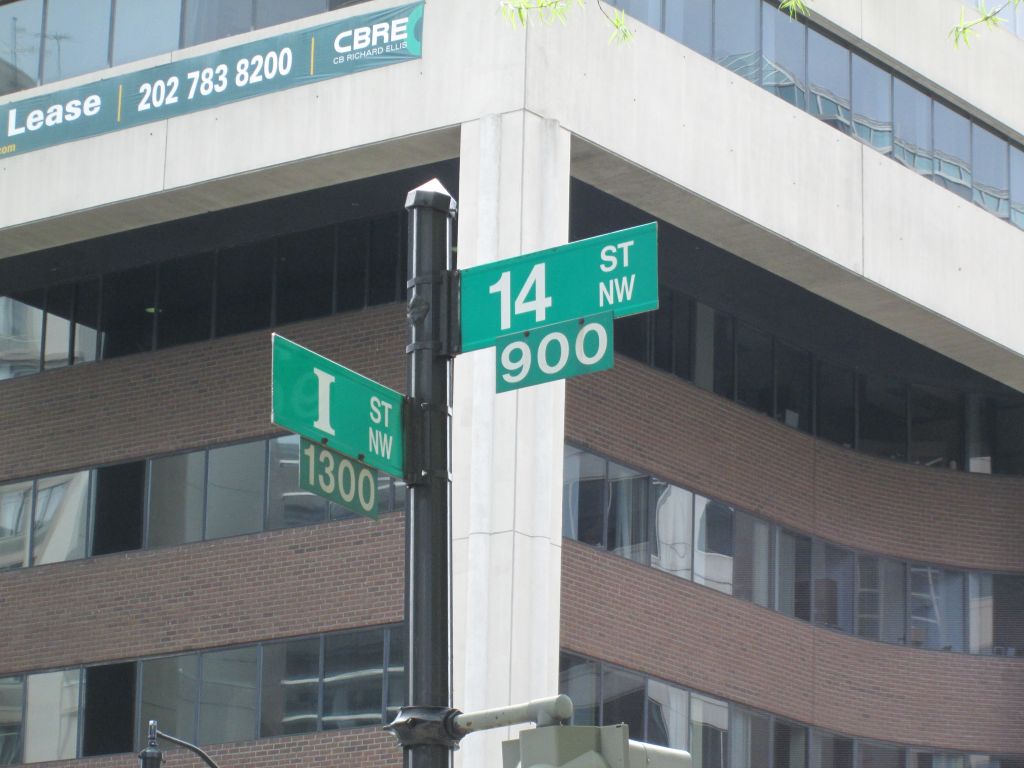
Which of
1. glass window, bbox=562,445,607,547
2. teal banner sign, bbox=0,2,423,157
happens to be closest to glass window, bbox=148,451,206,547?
teal banner sign, bbox=0,2,423,157

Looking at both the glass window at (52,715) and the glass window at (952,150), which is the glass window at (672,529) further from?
the glass window at (52,715)

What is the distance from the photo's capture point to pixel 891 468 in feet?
107

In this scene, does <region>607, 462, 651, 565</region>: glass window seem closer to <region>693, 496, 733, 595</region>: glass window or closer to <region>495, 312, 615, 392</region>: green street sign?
<region>693, 496, 733, 595</region>: glass window

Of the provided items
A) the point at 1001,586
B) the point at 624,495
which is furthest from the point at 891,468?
the point at 624,495

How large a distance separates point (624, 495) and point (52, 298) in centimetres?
1006

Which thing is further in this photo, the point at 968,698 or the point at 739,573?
the point at 968,698

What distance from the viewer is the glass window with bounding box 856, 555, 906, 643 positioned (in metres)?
31.4

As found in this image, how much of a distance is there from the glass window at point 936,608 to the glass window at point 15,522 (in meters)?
15.5

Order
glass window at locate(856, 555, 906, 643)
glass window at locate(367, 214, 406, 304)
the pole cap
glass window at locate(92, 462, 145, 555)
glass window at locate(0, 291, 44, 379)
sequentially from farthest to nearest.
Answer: glass window at locate(856, 555, 906, 643), glass window at locate(0, 291, 44, 379), glass window at locate(92, 462, 145, 555), glass window at locate(367, 214, 406, 304), the pole cap

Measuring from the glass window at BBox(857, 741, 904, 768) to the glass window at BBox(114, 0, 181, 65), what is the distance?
651 inches

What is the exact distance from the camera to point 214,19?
24.6 meters

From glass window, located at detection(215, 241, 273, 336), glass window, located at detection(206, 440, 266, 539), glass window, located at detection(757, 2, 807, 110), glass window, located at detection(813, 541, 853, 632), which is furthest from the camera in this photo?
glass window, located at detection(813, 541, 853, 632)

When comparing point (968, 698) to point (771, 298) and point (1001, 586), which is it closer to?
point (1001, 586)

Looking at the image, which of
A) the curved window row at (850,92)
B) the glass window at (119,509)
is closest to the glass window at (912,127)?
the curved window row at (850,92)
